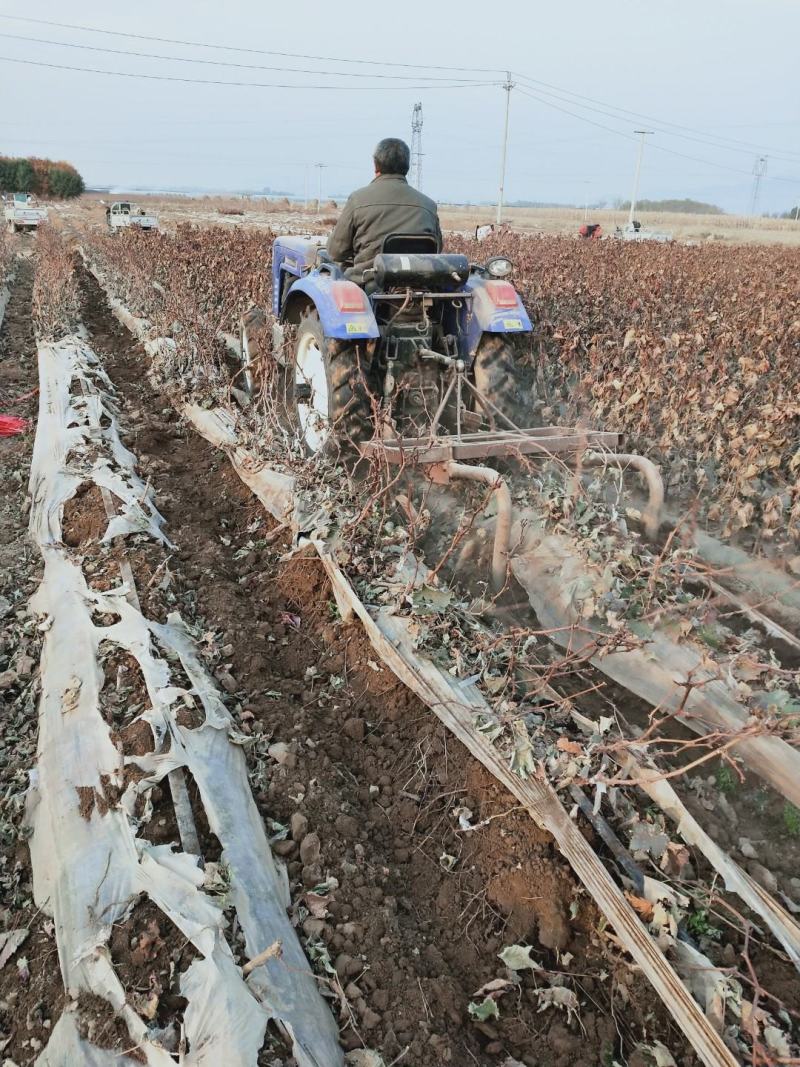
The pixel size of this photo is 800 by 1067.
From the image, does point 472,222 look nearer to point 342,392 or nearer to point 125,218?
point 125,218

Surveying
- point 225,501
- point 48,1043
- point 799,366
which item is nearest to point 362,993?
point 48,1043

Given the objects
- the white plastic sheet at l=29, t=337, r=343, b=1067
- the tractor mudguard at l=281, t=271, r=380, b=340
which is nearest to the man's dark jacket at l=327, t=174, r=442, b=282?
the tractor mudguard at l=281, t=271, r=380, b=340

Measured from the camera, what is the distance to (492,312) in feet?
15.0

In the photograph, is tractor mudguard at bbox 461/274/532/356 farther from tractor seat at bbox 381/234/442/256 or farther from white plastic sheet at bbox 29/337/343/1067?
white plastic sheet at bbox 29/337/343/1067

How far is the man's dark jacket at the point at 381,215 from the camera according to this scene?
4.40m

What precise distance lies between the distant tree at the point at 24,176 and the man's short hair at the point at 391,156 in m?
67.3

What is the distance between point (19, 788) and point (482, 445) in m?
2.49

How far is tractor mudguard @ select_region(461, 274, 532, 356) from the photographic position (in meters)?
4.52

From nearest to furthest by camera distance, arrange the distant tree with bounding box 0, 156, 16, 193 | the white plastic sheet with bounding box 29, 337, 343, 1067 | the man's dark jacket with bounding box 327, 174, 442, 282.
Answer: the white plastic sheet with bounding box 29, 337, 343, 1067, the man's dark jacket with bounding box 327, 174, 442, 282, the distant tree with bounding box 0, 156, 16, 193

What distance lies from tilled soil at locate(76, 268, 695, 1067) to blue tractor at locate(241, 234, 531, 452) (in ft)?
4.00

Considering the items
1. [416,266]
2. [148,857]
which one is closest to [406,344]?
[416,266]

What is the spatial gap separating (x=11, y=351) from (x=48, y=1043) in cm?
942

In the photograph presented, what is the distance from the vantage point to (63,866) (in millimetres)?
2145

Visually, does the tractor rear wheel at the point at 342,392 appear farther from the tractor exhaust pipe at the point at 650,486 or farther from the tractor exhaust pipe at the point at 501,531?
the tractor exhaust pipe at the point at 650,486
